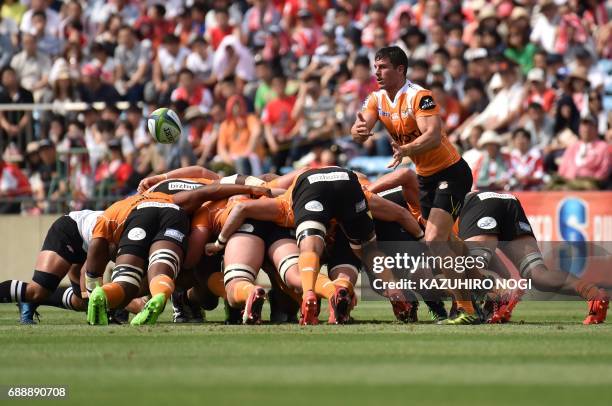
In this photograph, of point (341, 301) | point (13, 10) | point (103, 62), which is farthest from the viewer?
point (13, 10)

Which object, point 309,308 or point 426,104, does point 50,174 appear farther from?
point 309,308

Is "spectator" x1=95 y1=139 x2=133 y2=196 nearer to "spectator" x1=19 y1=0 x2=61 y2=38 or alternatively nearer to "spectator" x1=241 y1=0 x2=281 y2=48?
"spectator" x1=241 y1=0 x2=281 y2=48

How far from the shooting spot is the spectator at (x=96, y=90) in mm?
23906

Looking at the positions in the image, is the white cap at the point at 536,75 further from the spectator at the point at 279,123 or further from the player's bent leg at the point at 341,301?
the player's bent leg at the point at 341,301

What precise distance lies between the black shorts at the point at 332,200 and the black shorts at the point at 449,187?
647 mm

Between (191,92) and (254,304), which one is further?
(191,92)

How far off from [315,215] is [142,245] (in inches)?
65.8

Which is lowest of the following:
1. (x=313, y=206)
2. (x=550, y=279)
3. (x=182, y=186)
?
(x=550, y=279)

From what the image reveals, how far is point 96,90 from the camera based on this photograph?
78.9ft

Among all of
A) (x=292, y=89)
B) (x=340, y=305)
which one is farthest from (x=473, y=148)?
(x=340, y=305)

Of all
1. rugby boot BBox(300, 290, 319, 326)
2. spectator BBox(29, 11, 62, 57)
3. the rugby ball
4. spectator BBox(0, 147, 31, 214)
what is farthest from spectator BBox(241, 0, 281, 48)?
rugby boot BBox(300, 290, 319, 326)

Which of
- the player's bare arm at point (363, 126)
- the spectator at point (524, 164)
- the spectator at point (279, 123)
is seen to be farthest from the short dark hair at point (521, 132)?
the player's bare arm at point (363, 126)

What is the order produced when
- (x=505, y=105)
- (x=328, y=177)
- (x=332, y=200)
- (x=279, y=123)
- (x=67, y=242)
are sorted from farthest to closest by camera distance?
(x=279, y=123) → (x=505, y=105) → (x=67, y=242) → (x=328, y=177) → (x=332, y=200)

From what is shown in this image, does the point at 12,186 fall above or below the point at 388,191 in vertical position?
below
